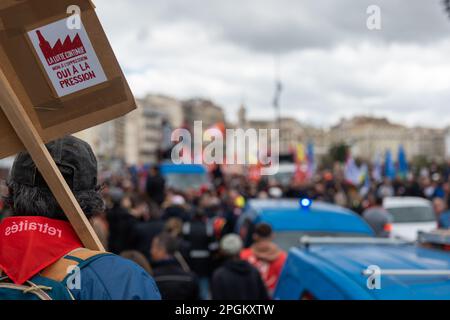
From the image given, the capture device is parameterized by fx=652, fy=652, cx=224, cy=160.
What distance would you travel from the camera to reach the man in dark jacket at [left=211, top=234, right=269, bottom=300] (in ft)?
18.1

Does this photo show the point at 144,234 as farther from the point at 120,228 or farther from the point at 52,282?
the point at 52,282

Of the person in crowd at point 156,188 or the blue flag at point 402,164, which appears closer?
the person in crowd at point 156,188

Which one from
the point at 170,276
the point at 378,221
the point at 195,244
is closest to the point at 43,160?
the point at 170,276

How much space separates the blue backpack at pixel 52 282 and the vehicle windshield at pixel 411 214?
12480 millimetres

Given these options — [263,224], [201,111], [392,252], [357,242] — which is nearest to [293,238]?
[263,224]

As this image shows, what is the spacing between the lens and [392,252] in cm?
381

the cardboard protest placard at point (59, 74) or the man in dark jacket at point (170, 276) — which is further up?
the cardboard protest placard at point (59, 74)

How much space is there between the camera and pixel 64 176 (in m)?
2.08

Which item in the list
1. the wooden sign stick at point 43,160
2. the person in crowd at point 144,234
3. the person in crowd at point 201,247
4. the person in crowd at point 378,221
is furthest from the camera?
the person in crowd at point 378,221

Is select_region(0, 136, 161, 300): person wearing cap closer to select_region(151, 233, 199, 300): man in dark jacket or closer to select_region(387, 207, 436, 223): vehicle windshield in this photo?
select_region(151, 233, 199, 300): man in dark jacket

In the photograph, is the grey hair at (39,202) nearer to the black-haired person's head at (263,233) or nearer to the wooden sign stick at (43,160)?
the wooden sign stick at (43,160)

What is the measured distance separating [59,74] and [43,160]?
0.87 feet

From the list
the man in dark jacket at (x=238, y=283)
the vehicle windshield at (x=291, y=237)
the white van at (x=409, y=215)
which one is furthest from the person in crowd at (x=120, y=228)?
the white van at (x=409, y=215)

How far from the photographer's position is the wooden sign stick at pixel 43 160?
1907 mm
